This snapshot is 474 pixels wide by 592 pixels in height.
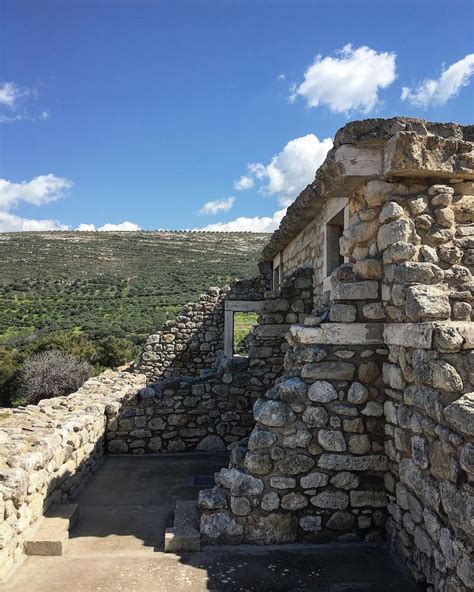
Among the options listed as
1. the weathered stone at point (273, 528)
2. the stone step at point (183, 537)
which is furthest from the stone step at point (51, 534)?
the weathered stone at point (273, 528)

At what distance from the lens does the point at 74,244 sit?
5144 cm

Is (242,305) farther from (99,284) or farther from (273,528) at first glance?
(99,284)

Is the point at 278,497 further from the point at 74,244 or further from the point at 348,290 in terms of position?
the point at 74,244

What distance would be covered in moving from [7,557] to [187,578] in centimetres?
138

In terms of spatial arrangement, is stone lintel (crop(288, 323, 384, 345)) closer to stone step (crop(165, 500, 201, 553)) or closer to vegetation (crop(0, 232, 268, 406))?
stone step (crop(165, 500, 201, 553))

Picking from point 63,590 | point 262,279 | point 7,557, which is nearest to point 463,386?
point 63,590

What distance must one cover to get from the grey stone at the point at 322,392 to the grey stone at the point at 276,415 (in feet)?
0.77

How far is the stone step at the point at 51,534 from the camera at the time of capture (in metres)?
4.17

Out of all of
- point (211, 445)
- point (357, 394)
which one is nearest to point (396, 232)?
point (357, 394)

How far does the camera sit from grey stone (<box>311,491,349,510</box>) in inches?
165

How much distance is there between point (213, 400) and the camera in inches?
309

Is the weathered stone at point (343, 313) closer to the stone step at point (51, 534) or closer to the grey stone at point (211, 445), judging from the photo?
the stone step at point (51, 534)

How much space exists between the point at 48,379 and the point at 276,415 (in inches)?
630

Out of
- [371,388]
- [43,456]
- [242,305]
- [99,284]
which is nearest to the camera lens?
[371,388]
